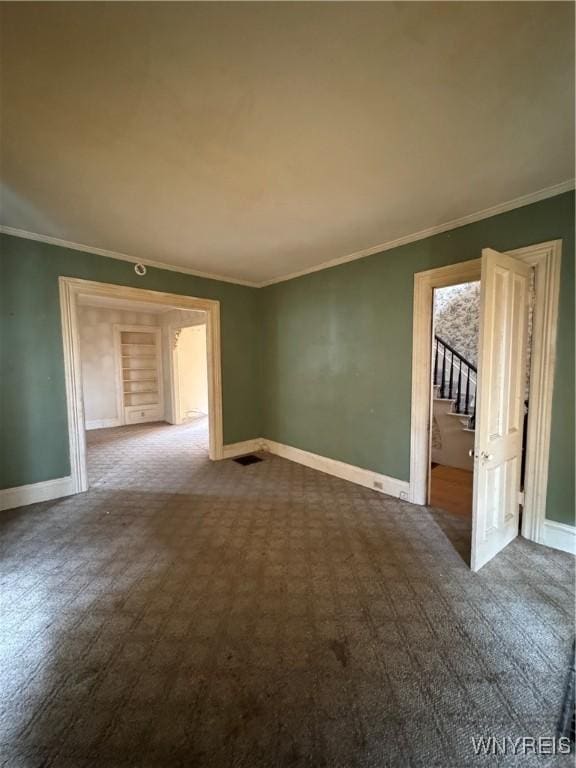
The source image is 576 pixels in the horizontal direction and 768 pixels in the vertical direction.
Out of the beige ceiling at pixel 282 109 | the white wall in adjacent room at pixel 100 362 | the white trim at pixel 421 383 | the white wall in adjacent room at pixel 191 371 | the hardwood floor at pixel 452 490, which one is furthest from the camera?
the white wall in adjacent room at pixel 191 371

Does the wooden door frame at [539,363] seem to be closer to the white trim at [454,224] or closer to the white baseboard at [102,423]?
the white trim at [454,224]

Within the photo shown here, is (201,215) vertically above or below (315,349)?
above

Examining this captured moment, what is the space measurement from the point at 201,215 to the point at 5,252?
6.37 ft

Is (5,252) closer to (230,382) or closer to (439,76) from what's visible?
(230,382)

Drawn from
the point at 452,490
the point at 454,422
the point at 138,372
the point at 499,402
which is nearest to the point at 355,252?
the point at 499,402

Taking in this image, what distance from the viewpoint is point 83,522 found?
108 inches

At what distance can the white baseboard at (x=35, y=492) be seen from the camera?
296 cm

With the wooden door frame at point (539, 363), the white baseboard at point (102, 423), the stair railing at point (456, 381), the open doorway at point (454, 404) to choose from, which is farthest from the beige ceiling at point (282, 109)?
the white baseboard at point (102, 423)

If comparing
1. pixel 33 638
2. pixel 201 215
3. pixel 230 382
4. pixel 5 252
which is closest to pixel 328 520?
pixel 33 638

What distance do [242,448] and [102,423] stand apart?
153 inches

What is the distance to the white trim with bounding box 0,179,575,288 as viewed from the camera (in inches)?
89.1

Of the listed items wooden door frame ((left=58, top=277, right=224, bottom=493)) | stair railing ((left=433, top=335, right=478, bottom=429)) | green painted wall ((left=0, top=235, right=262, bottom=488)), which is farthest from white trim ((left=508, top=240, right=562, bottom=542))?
green painted wall ((left=0, top=235, right=262, bottom=488))

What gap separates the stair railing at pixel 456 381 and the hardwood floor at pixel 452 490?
27.6 inches

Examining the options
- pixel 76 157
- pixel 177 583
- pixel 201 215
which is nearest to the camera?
pixel 76 157
